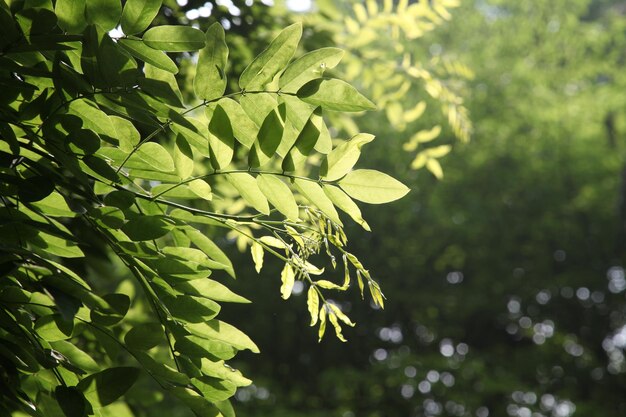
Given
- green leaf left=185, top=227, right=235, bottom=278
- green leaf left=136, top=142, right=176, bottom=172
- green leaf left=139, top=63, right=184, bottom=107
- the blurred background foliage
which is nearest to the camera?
green leaf left=139, top=63, right=184, bottom=107

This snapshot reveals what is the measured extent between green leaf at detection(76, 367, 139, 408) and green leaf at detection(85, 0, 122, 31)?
Answer: 0.40 meters

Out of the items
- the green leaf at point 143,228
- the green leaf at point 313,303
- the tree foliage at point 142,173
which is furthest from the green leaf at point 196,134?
the green leaf at point 313,303

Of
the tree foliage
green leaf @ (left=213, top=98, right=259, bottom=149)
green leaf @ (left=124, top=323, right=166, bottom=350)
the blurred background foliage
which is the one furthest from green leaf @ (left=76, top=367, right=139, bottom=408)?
the blurred background foliage

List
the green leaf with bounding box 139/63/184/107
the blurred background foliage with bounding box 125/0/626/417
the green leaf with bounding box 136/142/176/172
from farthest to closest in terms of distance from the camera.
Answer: the blurred background foliage with bounding box 125/0/626/417, the green leaf with bounding box 136/142/176/172, the green leaf with bounding box 139/63/184/107

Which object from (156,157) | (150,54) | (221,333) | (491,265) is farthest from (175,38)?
(491,265)

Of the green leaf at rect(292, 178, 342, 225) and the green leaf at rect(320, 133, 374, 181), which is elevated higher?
the green leaf at rect(320, 133, 374, 181)

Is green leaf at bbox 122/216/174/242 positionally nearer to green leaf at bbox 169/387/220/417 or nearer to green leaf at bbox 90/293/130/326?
green leaf at bbox 90/293/130/326

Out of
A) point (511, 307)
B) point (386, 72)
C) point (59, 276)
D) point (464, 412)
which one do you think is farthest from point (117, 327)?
point (511, 307)

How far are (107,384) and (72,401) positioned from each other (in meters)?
0.05

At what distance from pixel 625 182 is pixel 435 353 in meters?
3.26

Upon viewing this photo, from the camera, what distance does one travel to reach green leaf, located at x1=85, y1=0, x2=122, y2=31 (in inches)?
32.7

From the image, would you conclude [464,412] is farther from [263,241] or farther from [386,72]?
[263,241]

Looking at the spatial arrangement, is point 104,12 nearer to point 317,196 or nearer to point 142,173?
point 142,173

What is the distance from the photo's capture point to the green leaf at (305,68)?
35.8 inches
